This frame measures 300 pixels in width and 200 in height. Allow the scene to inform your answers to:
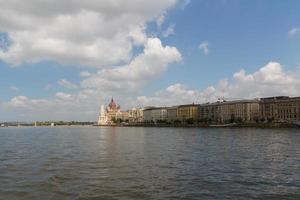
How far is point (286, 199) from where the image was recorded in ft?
59.2

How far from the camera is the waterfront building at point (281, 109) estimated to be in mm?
181625

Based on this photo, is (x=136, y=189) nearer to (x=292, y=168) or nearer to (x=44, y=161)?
(x=292, y=168)

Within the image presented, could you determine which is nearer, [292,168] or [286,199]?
[286,199]

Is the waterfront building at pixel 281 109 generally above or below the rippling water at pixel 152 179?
above

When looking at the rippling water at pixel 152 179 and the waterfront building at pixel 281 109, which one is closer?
the rippling water at pixel 152 179

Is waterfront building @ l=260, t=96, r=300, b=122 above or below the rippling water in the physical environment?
above

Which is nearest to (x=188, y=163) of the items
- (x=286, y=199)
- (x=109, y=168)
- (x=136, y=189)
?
(x=109, y=168)

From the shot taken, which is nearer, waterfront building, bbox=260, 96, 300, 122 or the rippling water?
the rippling water

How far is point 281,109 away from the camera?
7421 inches

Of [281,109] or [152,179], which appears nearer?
[152,179]

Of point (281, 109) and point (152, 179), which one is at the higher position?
point (281, 109)

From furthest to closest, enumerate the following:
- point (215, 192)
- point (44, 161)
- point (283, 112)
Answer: point (283, 112) < point (44, 161) < point (215, 192)

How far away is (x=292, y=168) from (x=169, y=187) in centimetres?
1170

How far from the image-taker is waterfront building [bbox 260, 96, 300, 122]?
596 feet
